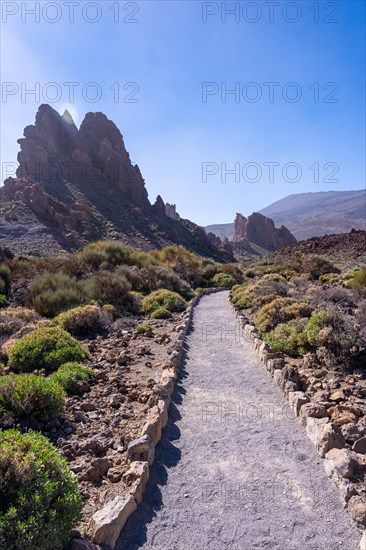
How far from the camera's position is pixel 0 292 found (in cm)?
1630

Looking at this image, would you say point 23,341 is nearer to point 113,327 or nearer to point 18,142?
point 113,327

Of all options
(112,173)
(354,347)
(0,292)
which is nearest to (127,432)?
(354,347)

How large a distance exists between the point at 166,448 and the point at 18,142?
216ft

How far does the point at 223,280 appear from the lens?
100 feet

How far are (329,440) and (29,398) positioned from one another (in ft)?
13.5

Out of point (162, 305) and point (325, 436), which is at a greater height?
point (162, 305)

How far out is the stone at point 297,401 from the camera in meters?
6.02

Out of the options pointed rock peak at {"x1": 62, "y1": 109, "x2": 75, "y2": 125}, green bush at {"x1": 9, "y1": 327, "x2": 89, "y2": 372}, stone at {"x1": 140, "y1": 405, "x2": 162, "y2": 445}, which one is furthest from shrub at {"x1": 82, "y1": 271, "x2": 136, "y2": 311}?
pointed rock peak at {"x1": 62, "y1": 109, "x2": 75, "y2": 125}

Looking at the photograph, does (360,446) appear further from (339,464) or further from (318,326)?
(318,326)

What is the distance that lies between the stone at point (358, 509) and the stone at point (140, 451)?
2.28 metres

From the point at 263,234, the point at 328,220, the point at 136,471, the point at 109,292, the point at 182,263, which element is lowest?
the point at 136,471

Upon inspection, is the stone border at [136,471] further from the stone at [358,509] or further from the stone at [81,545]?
the stone at [358,509]

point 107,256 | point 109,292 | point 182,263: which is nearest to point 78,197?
point 182,263

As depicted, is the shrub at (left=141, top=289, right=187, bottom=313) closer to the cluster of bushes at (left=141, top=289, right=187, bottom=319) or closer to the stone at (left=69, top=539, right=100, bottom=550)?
the cluster of bushes at (left=141, top=289, right=187, bottom=319)
